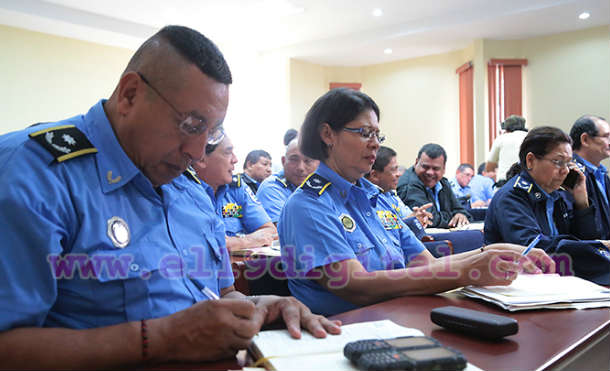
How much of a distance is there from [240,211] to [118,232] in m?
2.48

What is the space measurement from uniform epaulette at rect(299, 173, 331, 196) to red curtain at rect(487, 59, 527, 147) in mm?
8211

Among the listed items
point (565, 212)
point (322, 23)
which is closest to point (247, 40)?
point (322, 23)

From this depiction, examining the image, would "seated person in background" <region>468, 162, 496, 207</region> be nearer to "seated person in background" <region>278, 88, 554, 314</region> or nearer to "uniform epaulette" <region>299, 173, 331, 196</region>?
"seated person in background" <region>278, 88, 554, 314</region>

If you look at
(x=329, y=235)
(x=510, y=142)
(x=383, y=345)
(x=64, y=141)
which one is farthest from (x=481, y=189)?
(x=64, y=141)

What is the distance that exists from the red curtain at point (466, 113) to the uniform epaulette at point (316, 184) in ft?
27.5

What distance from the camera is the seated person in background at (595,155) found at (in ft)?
10.1

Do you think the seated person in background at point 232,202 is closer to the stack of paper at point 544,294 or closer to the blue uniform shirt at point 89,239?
the blue uniform shirt at point 89,239

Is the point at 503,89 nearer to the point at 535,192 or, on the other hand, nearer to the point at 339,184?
the point at 535,192

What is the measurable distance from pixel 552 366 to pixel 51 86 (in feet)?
27.6

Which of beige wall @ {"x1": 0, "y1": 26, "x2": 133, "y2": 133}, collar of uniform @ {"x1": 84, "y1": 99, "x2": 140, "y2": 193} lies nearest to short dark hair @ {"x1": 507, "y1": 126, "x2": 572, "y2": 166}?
collar of uniform @ {"x1": 84, "y1": 99, "x2": 140, "y2": 193}

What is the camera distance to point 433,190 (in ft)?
15.5

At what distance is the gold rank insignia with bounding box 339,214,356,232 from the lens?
160 centimetres

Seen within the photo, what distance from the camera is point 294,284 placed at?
1.62 metres

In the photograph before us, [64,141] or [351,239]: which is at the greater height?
[64,141]
